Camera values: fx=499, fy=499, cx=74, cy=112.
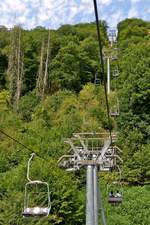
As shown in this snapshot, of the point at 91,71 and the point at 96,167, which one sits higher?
the point at 91,71

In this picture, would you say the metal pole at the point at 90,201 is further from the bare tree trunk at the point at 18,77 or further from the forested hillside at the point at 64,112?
the bare tree trunk at the point at 18,77

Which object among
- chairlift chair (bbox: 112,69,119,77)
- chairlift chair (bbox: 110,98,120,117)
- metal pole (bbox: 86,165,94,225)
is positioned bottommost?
metal pole (bbox: 86,165,94,225)

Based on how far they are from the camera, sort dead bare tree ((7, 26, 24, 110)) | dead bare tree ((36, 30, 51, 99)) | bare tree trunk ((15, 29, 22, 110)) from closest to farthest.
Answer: bare tree trunk ((15, 29, 22, 110)) < dead bare tree ((7, 26, 24, 110)) < dead bare tree ((36, 30, 51, 99))

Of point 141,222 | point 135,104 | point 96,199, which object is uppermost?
point 135,104

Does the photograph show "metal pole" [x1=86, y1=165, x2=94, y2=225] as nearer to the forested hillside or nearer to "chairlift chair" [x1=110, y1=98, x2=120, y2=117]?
the forested hillside

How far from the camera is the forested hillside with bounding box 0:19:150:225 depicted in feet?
64.8

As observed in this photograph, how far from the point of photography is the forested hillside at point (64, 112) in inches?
778

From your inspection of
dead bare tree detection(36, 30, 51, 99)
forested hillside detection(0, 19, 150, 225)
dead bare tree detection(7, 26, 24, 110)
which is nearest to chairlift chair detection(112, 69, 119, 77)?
forested hillside detection(0, 19, 150, 225)

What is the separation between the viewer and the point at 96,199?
→ 12289 millimetres

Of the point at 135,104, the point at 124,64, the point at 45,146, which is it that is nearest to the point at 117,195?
the point at 45,146

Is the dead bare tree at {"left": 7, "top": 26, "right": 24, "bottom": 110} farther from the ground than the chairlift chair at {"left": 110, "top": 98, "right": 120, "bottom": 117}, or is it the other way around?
the dead bare tree at {"left": 7, "top": 26, "right": 24, "bottom": 110}

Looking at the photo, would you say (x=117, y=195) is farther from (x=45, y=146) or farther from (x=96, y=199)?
(x=45, y=146)

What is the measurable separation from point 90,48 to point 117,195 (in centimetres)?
2214

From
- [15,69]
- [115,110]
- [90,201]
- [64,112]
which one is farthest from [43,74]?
[90,201]
